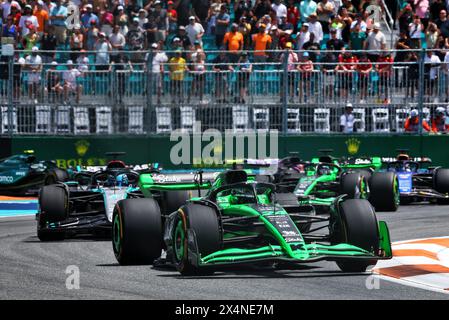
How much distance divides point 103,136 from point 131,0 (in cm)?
547

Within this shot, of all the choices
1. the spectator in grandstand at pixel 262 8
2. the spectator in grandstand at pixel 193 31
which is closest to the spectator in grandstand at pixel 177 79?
the spectator in grandstand at pixel 193 31

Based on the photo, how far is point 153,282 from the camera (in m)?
12.3

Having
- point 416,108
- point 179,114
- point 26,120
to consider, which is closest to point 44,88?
point 26,120

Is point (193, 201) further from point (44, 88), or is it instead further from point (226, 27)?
point (226, 27)

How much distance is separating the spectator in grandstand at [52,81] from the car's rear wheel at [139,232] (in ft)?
43.3

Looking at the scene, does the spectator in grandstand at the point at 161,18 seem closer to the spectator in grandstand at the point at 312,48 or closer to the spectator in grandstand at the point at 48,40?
the spectator in grandstand at the point at 48,40

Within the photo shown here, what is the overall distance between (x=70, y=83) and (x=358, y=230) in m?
14.8

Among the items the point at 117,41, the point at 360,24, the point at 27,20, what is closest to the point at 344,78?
the point at 360,24

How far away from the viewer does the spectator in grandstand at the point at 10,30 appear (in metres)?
29.5

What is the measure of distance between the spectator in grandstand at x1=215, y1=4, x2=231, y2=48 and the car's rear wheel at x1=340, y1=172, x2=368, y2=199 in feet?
32.4

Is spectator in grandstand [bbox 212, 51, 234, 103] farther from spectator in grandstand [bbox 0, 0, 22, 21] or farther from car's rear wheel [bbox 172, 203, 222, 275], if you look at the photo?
car's rear wheel [bbox 172, 203, 222, 275]

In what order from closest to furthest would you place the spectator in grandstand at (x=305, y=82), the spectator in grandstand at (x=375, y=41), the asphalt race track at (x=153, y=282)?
the asphalt race track at (x=153, y=282)
the spectator in grandstand at (x=305, y=82)
the spectator in grandstand at (x=375, y=41)

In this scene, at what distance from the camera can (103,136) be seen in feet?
88.2

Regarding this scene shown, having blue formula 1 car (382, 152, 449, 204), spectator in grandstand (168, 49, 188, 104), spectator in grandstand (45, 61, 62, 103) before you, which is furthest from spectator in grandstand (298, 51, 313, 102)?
spectator in grandstand (45, 61, 62, 103)
